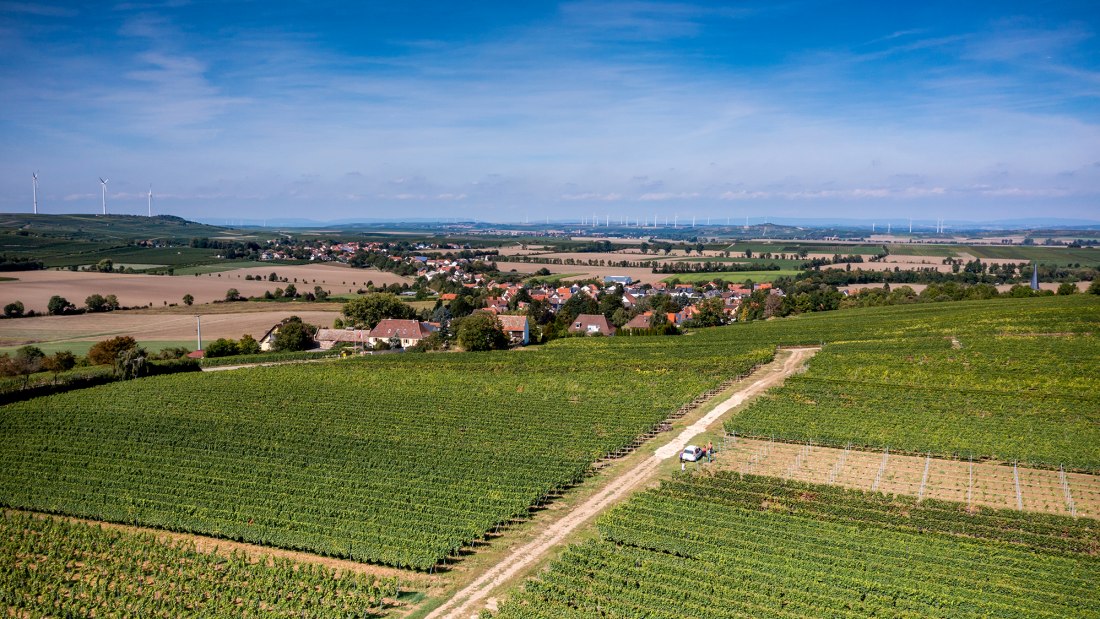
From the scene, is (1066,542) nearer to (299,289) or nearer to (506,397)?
(506,397)

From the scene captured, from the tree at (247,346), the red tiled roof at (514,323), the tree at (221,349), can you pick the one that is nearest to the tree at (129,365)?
the tree at (221,349)

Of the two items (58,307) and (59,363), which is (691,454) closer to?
(59,363)

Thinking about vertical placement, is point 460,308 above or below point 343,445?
above

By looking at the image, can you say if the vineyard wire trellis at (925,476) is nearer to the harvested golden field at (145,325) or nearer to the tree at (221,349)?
the tree at (221,349)

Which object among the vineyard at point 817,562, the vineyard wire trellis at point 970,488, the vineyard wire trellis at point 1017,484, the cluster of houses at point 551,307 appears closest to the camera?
the vineyard at point 817,562

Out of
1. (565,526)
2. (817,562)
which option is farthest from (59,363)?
(817,562)

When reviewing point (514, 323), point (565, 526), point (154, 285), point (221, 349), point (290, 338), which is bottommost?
point (565, 526)

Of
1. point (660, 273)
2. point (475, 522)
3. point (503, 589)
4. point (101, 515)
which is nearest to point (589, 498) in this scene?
point (475, 522)
